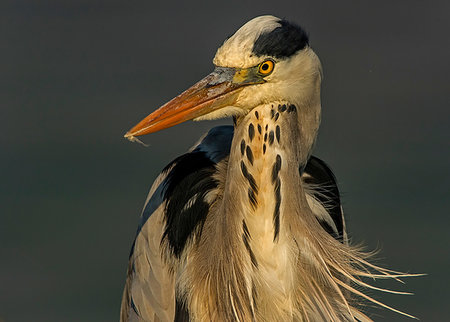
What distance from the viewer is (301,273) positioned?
2350mm

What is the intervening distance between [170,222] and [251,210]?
419 mm

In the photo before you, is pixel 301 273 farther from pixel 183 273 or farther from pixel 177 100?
pixel 177 100

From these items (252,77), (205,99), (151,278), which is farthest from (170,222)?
(252,77)

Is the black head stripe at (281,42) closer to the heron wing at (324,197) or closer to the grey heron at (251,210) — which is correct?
the grey heron at (251,210)

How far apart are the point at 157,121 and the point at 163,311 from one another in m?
A: 0.66

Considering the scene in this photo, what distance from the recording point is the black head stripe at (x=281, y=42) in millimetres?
2131

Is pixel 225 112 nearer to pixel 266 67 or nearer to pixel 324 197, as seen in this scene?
pixel 266 67

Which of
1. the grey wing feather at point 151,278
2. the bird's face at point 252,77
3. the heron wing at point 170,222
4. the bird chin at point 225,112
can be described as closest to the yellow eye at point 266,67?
the bird's face at point 252,77

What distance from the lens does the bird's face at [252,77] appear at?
2.14m

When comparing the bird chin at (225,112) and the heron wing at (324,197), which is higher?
the bird chin at (225,112)

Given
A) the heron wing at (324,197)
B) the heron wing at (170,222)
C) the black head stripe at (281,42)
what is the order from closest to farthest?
the black head stripe at (281,42)
the heron wing at (170,222)
the heron wing at (324,197)

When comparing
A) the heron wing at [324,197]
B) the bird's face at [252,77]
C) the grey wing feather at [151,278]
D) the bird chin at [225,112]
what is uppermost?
the bird's face at [252,77]

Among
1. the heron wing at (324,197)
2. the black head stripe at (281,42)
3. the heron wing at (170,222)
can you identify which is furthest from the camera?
the heron wing at (324,197)

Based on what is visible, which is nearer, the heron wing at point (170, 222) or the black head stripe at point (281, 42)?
the black head stripe at point (281, 42)
